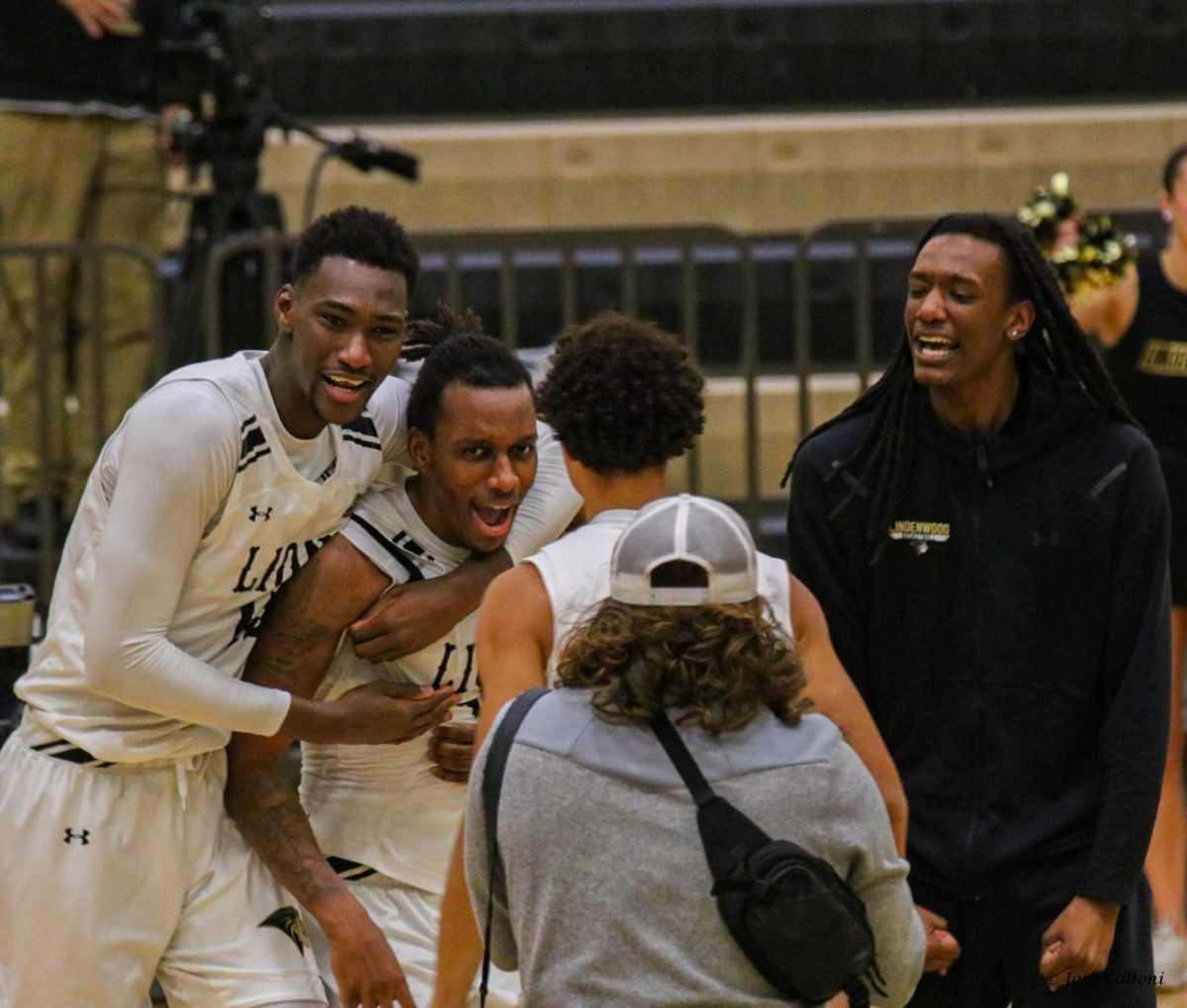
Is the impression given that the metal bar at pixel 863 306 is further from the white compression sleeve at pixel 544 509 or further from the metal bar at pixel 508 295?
the white compression sleeve at pixel 544 509

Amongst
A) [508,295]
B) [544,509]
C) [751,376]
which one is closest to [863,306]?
[751,376]

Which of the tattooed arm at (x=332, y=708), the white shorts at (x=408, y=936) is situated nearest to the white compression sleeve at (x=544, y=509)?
the tattooed arm at (x=332, y=708)

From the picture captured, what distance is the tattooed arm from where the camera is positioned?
11.3ft

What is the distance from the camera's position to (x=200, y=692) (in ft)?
10.7

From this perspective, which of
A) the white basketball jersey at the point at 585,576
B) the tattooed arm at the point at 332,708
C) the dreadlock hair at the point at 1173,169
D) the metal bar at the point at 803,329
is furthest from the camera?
the metal bar at the point at 803,329

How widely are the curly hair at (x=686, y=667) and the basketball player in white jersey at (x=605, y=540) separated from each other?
0.91 feet

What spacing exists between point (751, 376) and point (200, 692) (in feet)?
11.5

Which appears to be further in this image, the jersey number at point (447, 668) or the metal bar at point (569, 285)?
the metal bar at point (569, 285)

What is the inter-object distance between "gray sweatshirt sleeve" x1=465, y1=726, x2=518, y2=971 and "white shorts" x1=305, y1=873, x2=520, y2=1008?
997 millimetres

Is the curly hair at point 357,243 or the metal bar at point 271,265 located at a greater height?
the curly hair at point 357,243

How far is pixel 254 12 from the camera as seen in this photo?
700cm

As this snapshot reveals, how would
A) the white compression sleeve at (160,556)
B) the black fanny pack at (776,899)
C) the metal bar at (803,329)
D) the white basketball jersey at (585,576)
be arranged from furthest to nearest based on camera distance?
the metal bar at (803,329), the white compression sleeve at (160,556), the white basketball jersey at (585,576), the black fanny pack at (776,899)

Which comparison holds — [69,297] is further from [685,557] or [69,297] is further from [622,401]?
[685,557]

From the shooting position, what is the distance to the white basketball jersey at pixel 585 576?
2824 mm
